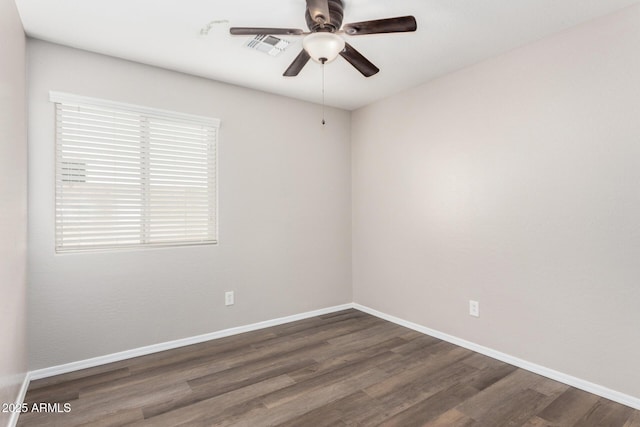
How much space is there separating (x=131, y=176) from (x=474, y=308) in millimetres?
3164

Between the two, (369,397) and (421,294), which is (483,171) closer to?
(421,294)

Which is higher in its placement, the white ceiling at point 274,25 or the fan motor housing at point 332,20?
the white ceiling at point 274,25

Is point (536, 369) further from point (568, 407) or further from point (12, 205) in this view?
point (12, 205)

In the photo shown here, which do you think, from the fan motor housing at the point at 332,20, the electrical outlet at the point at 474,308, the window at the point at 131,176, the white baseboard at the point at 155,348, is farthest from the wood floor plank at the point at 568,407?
the window at the point at 131,176

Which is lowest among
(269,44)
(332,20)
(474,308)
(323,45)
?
(474,308)

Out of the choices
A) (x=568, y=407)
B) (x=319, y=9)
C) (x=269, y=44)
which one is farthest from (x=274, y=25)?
(x=568, y=407)

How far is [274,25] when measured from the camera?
2275 millimetres

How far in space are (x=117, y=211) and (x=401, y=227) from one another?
2.69m

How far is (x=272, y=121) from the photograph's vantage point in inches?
140

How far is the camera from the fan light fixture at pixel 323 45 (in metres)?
1.86

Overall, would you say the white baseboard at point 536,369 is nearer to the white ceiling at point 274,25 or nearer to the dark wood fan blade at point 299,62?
the white ceiling at point 274,25

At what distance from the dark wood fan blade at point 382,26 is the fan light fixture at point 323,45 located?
81 millimetres

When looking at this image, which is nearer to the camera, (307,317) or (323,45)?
(323,45)

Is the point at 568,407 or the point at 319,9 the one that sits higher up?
the point at 319,9
